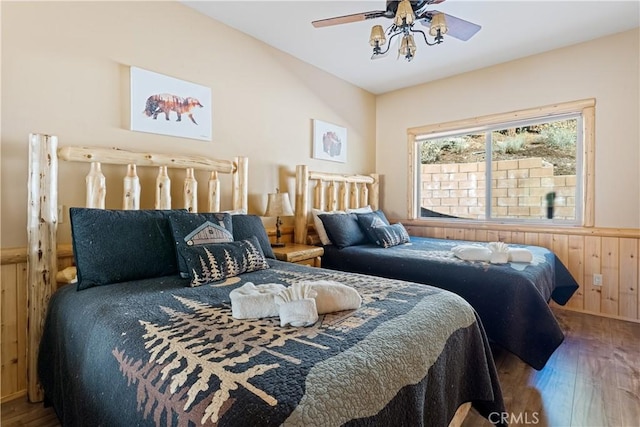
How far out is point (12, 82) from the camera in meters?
1.75

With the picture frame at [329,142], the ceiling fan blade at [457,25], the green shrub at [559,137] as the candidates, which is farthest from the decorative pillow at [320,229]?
the green shrub at [559,137]

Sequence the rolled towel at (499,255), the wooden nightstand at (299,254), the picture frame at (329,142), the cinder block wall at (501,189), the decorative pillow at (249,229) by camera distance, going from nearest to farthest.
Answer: the decorative pillow at (249,229)
the rolled towel at (499,255)
the wooden nightstand at (299,254)
the cinder block wall at (501,189)
the picture frame at (329,142)

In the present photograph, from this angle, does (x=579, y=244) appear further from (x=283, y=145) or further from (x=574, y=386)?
(x=283, y=145)

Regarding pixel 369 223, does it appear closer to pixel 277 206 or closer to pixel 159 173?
pixel 277 206

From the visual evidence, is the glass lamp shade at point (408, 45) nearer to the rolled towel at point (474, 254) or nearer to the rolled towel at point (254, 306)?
the rolled towel at point (474, 254)

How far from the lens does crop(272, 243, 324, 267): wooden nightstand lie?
8.66ft

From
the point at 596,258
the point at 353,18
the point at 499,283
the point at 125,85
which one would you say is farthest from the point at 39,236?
the point at 596,258

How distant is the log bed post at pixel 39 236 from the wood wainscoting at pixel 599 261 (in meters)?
3.93

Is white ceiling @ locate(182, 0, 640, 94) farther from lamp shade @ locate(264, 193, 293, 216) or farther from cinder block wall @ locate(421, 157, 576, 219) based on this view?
lamp shade @ locate(264, 193, 293, 216)

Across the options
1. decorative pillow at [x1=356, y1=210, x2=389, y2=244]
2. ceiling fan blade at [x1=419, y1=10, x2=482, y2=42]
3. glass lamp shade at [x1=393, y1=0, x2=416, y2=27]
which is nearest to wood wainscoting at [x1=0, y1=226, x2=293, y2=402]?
glass lamp shade at [x1=393, y1=0, x2=416, y2=27]

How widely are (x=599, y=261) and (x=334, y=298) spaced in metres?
3.08

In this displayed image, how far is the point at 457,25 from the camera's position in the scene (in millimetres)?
2105

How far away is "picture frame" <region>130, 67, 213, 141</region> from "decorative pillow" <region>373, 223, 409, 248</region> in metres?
1.76

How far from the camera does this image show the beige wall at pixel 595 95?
288cm
